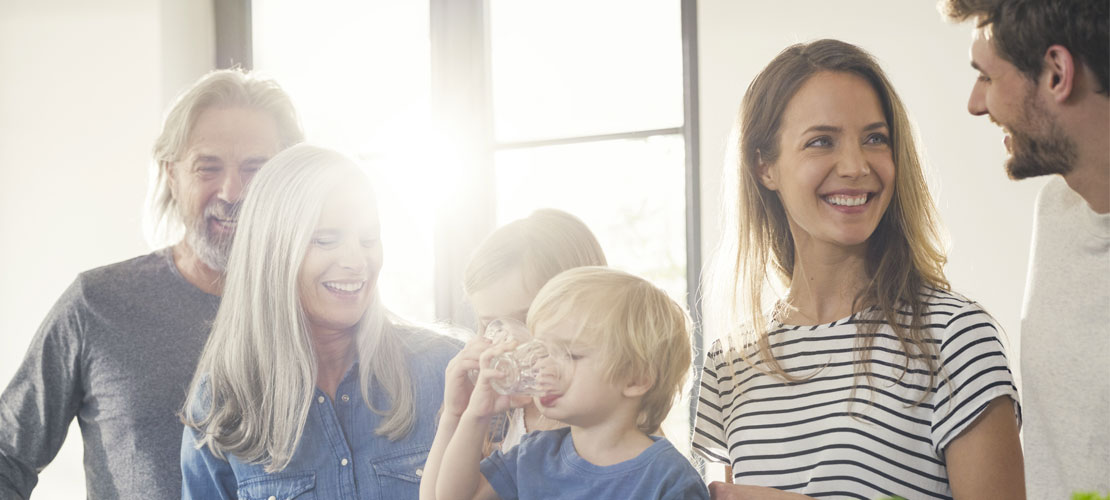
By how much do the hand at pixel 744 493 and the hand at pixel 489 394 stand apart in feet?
0.95

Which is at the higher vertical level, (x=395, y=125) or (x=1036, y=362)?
(x=395, y=125)

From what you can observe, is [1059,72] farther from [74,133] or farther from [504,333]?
[74,133]

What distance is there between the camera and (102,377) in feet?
6.73

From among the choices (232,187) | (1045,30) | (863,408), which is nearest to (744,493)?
(863,408)

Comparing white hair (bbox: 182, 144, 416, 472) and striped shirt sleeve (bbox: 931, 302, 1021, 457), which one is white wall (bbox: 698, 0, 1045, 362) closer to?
striped shirt sleeve (bbox: 931, 302, 1021, 457)

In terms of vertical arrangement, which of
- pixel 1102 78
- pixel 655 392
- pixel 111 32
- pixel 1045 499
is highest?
pixel 111 32

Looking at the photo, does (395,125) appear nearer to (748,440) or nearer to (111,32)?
(111,32)

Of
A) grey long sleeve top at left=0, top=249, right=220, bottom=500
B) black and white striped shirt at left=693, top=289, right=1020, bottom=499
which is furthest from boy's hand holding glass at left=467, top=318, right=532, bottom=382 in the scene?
grey long sleeve top at left=0, top=249, right=220, bottom=500

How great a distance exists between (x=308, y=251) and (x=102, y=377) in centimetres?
73

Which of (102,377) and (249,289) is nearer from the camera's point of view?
(249,289)

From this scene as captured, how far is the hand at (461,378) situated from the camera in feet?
4.44

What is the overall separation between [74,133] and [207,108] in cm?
188

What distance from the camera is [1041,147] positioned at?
1295 mm

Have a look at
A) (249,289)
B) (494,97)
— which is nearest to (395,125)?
(494,97)
